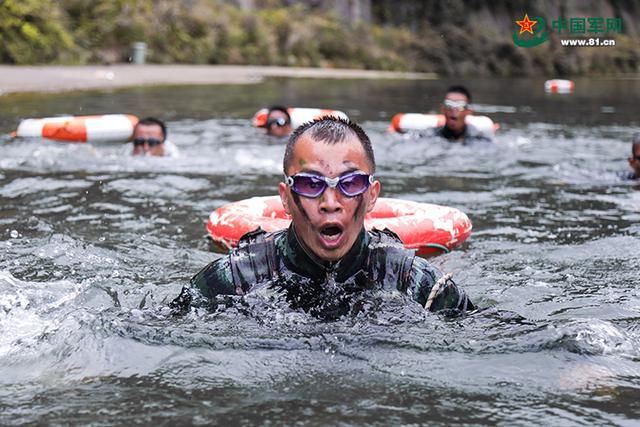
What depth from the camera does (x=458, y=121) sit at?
461 inches

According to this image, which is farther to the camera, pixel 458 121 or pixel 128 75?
pixel 128 75

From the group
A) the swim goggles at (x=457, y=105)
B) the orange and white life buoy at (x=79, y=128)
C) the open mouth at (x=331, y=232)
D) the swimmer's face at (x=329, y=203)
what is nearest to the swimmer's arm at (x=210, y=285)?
the swimmer's face at (x=329, y=203)

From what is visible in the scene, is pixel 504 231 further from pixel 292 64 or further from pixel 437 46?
pixel 437 46

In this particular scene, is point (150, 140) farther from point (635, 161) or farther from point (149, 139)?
point (635, 161)

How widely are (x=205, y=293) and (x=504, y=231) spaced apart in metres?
3.83

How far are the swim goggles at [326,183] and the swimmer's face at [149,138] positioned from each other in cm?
694

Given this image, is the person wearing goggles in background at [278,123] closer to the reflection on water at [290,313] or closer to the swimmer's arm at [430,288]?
the reflection on water at [290,313]

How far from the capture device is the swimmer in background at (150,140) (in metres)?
10.2

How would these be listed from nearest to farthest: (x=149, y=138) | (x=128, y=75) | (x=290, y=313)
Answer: (x=290, y=313)
(x=149, y=138)
(x=128, y=75)

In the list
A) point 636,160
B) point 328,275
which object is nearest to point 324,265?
point 328,275

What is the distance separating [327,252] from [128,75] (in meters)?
19.7

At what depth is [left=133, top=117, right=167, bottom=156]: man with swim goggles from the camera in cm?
1018

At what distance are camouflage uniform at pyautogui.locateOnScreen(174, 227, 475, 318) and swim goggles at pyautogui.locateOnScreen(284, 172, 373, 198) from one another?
232mm

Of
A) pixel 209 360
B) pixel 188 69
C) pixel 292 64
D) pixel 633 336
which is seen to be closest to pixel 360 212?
pixel 209 360
